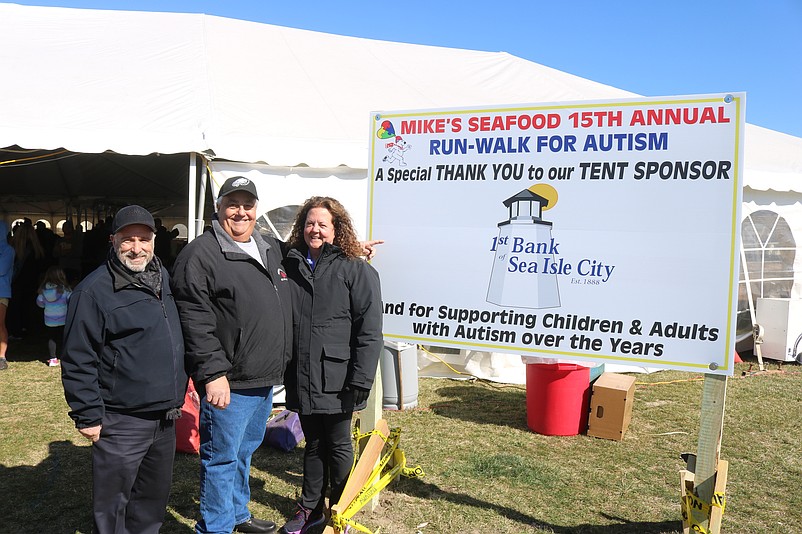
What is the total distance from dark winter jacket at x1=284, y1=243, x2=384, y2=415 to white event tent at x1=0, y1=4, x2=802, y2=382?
3186mm

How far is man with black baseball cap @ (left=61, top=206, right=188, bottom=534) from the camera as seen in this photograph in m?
2.39

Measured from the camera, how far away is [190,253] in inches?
108

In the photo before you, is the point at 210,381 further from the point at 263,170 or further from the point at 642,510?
the point at 263,170

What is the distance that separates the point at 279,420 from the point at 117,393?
2.33m

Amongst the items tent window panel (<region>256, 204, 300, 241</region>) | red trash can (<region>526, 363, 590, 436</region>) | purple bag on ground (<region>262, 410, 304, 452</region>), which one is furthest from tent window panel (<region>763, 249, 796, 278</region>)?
purple bag on ground (<region>262, 410, 304, 452</region>)

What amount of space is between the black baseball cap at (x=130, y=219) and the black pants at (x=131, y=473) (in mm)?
744

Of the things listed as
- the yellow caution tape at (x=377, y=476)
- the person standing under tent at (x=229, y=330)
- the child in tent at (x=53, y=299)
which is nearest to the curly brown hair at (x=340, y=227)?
the person standing under tent at (x=229, y=330)

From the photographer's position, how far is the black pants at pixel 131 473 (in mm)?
2506

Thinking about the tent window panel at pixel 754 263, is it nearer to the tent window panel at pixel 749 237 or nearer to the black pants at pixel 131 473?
the tent window panel at pixel 749 237

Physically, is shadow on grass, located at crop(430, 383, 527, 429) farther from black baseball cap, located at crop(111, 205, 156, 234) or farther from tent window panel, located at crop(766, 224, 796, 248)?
tent window panel, located at crop(766, 224, 796, 248)

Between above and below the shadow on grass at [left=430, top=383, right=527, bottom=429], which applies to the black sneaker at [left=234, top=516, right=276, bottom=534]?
below

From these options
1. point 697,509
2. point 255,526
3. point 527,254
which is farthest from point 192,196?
point 697,509

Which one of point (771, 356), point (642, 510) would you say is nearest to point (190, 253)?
point (642, 510)

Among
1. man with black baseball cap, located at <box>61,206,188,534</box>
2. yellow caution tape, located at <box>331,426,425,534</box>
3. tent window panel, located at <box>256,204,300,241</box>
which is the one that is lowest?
yellow caution tape, located at <box>331,426,425,534</box>
